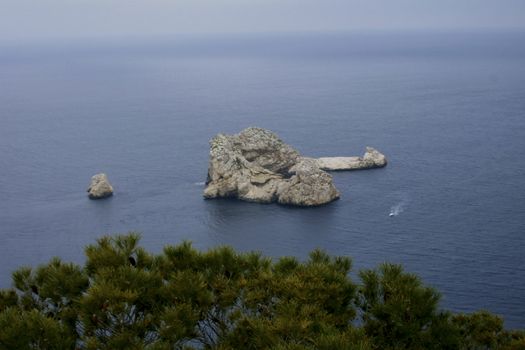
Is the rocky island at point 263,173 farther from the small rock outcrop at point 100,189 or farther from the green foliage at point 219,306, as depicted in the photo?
the green foliage at point 219,306

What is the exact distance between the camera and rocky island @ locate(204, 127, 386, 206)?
261 ft

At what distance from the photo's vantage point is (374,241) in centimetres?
6719

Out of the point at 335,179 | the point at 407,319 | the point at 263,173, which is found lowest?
the point at 335,179

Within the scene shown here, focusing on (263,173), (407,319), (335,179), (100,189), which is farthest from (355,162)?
(407,319)

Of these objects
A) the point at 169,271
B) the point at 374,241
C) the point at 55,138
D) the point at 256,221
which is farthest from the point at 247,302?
the point at 55,138

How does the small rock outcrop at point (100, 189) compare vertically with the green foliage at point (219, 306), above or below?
below

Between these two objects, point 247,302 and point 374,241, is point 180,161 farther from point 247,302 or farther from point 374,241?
point 247,302

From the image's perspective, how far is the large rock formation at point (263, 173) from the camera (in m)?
79.6

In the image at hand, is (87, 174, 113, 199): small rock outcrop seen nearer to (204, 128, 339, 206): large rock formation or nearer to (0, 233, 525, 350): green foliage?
(204, 128, 339, 206): large rock formation

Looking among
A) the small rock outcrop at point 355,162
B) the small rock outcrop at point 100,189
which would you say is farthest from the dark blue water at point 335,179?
the small rock outcrop at point 355,162

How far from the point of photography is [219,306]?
A: 17.1 meters

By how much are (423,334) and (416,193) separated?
67.3 metres

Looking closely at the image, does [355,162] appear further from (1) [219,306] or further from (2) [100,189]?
(1) [219,306]

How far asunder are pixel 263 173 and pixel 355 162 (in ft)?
51.9
